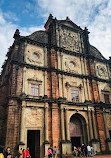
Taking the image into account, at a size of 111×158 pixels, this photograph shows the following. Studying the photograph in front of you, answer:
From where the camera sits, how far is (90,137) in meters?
18.3

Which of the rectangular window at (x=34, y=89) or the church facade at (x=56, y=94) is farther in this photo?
the rectangular window at (x=34, y=89)

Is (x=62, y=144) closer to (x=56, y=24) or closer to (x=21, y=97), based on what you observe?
(x=21, y=97)

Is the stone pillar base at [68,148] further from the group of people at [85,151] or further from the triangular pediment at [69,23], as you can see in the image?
the triangular pediment at [69,23]

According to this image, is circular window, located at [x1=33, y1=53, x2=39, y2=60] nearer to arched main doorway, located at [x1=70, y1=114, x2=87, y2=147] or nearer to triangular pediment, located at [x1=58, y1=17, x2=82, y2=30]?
triangular pediment, located at [x1=58, y1=17, x2=82, y2=30]

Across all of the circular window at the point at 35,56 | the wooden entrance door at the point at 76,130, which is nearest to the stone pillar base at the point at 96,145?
the wooden entrance door at the point at 76,130

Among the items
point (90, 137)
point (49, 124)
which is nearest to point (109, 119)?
point (90, 137)

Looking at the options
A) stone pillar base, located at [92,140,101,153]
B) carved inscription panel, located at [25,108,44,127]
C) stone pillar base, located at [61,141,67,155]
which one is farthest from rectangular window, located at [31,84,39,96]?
stone pillar base, located at [92,140,101,153]

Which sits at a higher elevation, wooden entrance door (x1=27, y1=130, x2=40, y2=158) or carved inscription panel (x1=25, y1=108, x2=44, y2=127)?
carved inscription panel (x1=25, y1=108, x2=44, y2=127)

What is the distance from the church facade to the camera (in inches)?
623

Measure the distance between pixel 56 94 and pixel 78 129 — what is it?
213 inches

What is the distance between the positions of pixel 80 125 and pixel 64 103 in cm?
406

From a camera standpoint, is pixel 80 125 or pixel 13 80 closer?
pixel 13 80

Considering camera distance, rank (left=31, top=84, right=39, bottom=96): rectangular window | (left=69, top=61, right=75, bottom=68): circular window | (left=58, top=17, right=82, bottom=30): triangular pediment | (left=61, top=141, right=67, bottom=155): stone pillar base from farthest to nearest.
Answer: (left=58, top=17, right=82, bottom=30): triangular pediment < (left=69, top=61, right=75, bottom=68): circular window < (left=31, top=84, right=39, bottom=96): rectangular window < (left=61, top=141, right=67, bottom=155): stone pillar base

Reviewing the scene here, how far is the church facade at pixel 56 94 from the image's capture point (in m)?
15.8
